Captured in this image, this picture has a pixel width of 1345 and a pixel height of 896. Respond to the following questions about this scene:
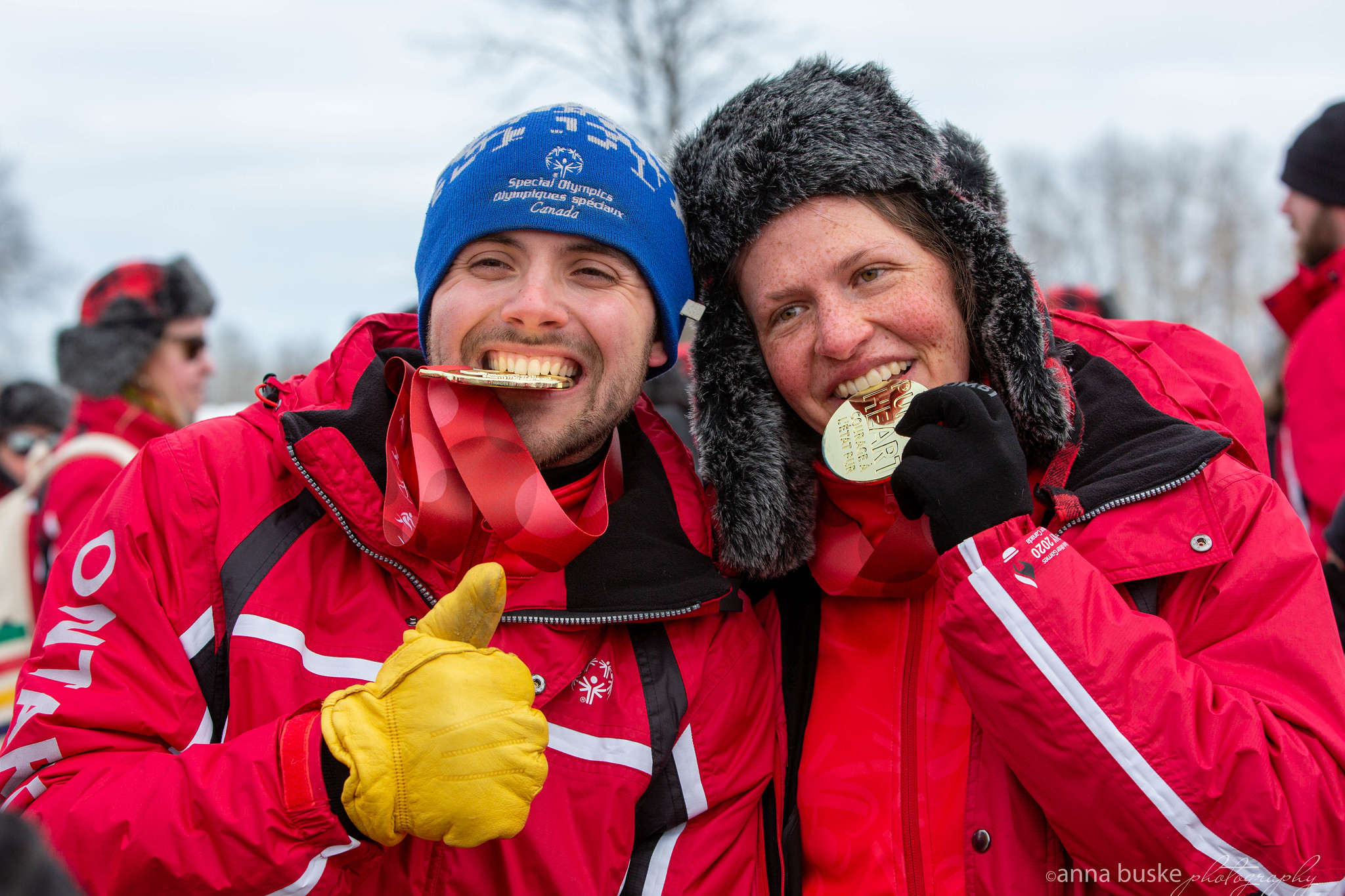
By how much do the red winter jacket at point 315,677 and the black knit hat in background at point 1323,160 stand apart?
3.11 metres

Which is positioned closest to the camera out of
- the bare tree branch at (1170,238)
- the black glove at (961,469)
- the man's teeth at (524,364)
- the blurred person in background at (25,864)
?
the blurred person in background at (25,864)

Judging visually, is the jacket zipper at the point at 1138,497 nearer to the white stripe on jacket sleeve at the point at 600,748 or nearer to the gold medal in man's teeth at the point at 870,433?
the gold medal in man's teeth at the point at 870,433

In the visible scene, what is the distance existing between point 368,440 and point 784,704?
1128 millimetres

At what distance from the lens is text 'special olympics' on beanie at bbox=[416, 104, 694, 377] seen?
2.13m

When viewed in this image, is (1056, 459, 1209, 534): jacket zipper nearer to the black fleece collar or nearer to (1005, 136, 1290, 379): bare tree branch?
the black fleece collar

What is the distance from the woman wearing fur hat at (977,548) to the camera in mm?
1527

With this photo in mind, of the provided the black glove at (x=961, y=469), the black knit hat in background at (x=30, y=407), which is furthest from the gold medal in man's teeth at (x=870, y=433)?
the black knit hat in background at (x=30, y=407)

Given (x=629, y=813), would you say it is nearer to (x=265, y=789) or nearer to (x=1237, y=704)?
(x=265, y=789)

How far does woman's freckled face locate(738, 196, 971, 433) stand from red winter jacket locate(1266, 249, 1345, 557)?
6.71 ft

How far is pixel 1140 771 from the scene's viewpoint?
1.49 metres

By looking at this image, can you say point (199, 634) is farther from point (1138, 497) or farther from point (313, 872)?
point (1138, 497)

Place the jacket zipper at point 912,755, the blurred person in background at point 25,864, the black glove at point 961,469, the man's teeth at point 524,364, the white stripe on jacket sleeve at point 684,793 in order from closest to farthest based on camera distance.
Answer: the blurred person in background at point 25,864 < the black glove at point 961,469 < the jacket zipper at point 912,755 < the white stripe on jacket sleeve at point 684,793 < the man's teeth at point 524,364

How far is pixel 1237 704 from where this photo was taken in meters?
1.53

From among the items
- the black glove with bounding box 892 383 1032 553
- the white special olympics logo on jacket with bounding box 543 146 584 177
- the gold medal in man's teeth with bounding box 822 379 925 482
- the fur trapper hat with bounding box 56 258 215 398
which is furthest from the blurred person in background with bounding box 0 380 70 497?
the black glove with bounding box 892 383 1032 553
